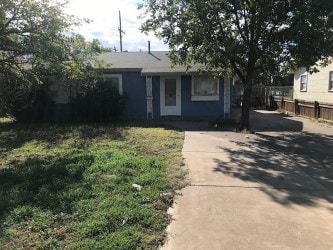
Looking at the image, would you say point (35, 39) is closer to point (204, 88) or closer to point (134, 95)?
point (134, 95)

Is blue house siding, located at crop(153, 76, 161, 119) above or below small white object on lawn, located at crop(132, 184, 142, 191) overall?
above

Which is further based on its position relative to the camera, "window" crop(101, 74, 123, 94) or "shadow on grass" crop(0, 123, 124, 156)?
"window" crop(101, 74, 123, 94)

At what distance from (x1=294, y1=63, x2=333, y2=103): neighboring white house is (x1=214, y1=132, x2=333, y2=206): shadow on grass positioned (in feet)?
30.5

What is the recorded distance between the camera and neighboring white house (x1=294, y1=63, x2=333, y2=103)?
21.0 m

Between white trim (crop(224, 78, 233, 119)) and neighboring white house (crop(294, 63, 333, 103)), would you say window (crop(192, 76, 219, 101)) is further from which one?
neighboring white house (crop(294, 63, 333, 103))

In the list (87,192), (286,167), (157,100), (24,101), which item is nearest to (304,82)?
(157,100)

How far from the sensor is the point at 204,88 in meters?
18.1

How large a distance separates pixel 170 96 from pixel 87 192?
12.4 metres

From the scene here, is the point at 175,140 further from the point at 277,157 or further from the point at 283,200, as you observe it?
the point at 283,200

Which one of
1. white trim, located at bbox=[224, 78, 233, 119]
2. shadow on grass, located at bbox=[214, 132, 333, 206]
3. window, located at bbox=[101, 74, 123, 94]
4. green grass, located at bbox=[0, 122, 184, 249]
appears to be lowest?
shadow on grass, located at bbox=[214, 132, 333, 206]

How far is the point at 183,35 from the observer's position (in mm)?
12930

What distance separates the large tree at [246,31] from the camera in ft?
38.4

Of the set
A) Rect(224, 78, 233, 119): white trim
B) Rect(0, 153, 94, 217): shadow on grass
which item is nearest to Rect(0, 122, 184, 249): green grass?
Rect(0, 153, 94, 217): shadow on grass

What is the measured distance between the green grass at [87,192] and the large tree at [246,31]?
361 cm
